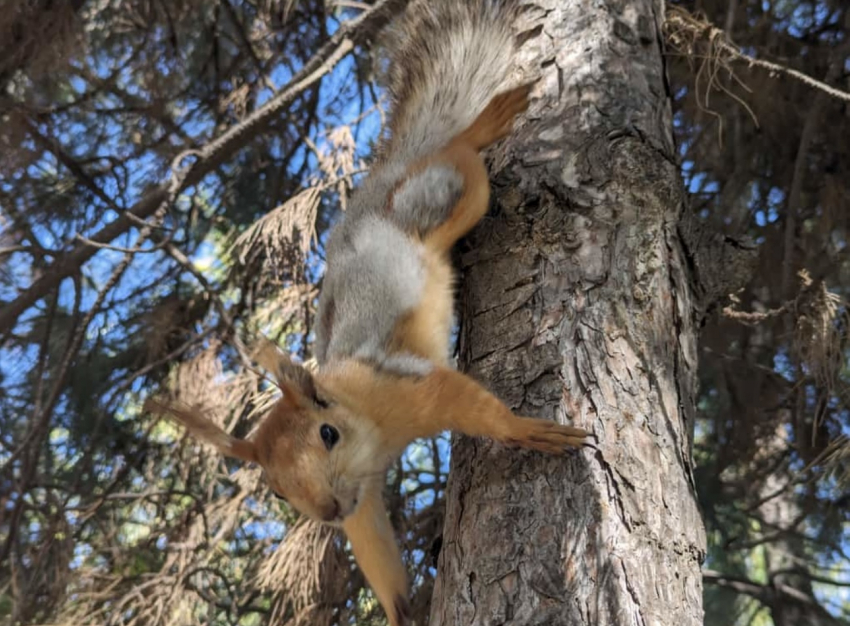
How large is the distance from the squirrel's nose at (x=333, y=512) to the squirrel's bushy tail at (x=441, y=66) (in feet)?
3.13

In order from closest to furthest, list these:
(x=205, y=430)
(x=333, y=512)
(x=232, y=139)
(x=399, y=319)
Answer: (x=333, y=512) → (x=205, y=430) → (x=399, y=319) → (x=232, y=139)

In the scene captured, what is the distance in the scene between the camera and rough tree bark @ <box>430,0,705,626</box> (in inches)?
53.2

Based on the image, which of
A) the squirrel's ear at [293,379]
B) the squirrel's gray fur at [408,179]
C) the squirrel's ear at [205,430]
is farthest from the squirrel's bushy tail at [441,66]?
the squirrel's ear at [205,430]

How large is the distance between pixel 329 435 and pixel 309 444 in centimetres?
5

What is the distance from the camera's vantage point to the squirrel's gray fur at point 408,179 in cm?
196

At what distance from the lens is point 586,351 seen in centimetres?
155

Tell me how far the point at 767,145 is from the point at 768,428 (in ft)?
2.98

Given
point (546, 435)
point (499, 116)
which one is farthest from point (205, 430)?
point (499, 116)

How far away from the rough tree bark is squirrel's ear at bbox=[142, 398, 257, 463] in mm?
499

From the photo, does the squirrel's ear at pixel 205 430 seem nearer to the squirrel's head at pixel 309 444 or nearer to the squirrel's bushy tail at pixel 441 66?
the squirrel's head at pixel 309 444

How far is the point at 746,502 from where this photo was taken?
2.94 metres

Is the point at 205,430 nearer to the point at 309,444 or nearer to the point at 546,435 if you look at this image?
the point at 309,444

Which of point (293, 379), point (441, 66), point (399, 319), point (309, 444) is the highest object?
point (441, 66)

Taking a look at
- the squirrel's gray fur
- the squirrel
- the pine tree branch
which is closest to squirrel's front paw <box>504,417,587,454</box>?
the squirrel
